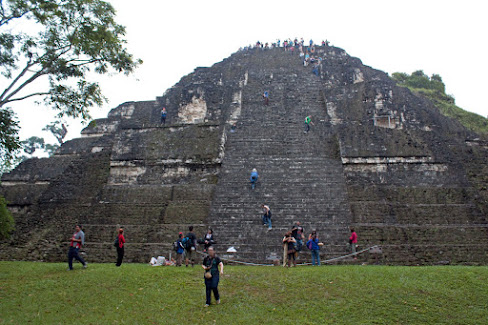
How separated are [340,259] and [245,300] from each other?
3591 mm

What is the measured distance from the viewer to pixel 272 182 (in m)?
12.1

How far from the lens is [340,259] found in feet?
29.8

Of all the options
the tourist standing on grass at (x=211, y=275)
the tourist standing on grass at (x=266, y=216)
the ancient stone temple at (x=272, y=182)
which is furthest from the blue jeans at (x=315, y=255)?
the tourist standing on grass at (x=211, y=275)

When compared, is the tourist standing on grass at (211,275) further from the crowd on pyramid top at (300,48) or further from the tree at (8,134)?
the crowd on pyramid top at (300,48)

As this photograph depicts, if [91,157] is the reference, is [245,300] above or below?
below

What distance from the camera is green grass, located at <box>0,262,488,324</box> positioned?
5.68 metres

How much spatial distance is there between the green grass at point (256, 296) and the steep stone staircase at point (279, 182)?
2.07 meters

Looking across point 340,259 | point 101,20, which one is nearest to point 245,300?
point 340,259

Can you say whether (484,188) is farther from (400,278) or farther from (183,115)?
(183,115)

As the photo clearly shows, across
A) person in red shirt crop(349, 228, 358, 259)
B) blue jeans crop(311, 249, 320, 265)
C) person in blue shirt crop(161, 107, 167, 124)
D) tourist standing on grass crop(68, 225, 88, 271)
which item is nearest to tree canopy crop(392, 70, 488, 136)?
person in red shirt crop(349, 228, 358, 259)

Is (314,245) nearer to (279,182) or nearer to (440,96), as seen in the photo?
(279,182)

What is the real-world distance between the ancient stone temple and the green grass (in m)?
2.14

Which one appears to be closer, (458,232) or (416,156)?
(458,232)

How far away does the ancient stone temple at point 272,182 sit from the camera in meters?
10.0
